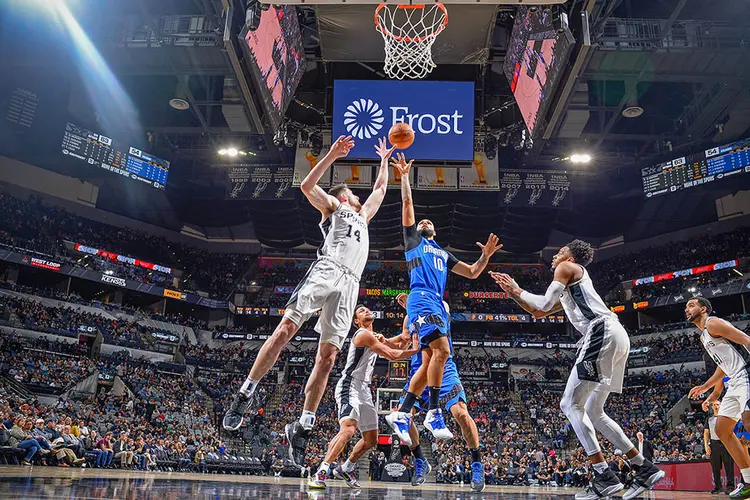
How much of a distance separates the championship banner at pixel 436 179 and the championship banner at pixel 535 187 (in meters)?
2.94

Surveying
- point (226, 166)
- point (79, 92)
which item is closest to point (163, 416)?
point (226, 166)

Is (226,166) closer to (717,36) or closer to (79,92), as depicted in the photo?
(79,92)

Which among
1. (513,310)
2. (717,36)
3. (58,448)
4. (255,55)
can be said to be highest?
(717,36)

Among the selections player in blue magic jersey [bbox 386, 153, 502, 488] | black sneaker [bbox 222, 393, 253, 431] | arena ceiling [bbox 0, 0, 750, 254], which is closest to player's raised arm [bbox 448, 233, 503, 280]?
player in blue magic jersey [bbox 386, 153, 502, 488]

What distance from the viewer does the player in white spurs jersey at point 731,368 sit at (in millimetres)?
5891

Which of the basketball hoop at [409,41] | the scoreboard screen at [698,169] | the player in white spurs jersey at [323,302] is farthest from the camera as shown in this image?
the scoreboard screen at [698,169]

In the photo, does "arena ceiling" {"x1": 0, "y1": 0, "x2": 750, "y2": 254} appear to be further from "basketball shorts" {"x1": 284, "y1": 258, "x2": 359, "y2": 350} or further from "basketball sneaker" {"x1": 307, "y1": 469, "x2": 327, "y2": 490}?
"basketball sneaker" {"x1": 307, "y1": 469, "x2": 327, "y2": 490}

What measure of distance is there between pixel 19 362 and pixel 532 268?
96.4ft

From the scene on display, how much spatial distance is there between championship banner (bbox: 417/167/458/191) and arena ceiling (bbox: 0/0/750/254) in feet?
7.47

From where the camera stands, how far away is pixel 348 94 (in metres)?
15.9

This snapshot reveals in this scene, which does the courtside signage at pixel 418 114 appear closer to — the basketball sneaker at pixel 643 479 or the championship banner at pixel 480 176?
the championship banner at pixel 480 176

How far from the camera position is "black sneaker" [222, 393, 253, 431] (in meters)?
4.39

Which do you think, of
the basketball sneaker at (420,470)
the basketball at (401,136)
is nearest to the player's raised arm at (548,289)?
the basketball sneaker at (420,470)

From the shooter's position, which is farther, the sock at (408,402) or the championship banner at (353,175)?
the championship banner at (353,175)
